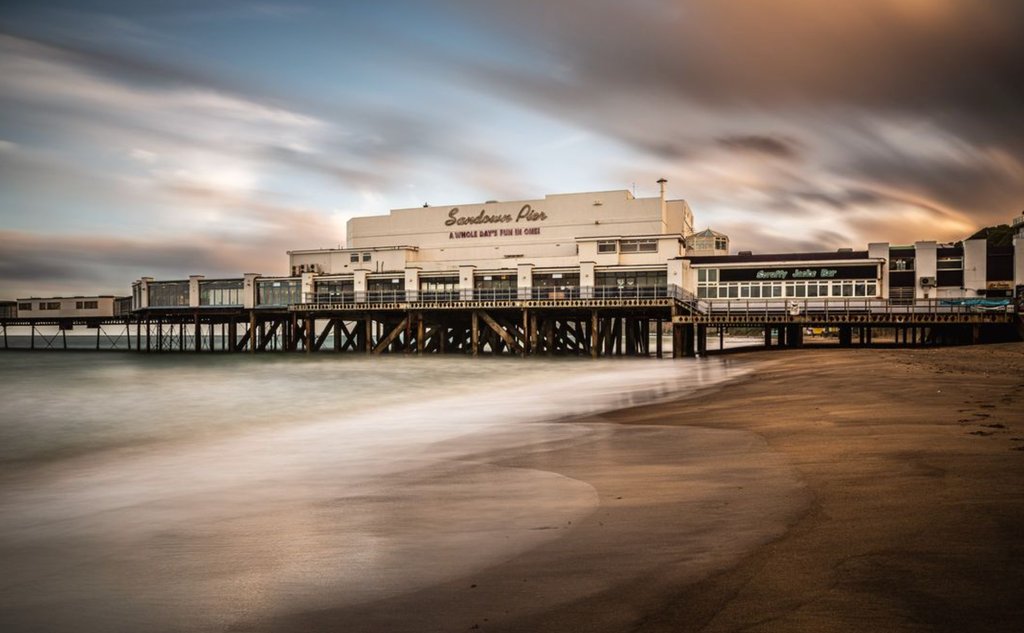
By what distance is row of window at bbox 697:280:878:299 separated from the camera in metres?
50.3

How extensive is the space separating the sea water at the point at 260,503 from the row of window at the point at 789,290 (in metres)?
32.8

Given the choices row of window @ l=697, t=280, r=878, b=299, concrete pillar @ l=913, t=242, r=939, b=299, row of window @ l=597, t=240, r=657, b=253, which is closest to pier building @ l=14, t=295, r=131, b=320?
row of window @ l=597, t=240, r=657, b=253

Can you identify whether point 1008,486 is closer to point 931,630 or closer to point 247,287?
point 931,630

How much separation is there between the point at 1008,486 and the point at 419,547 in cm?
540

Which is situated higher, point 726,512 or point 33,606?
point 726,512

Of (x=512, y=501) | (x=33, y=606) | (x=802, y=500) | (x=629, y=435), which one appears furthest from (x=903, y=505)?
(x=33, y=606)

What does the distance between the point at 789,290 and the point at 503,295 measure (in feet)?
72.4

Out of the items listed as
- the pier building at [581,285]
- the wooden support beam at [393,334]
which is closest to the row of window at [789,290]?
the pier building at [581,285]

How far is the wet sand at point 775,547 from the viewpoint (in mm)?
4074

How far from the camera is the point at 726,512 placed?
631cm

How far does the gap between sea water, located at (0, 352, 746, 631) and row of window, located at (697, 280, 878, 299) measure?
32.8 metres

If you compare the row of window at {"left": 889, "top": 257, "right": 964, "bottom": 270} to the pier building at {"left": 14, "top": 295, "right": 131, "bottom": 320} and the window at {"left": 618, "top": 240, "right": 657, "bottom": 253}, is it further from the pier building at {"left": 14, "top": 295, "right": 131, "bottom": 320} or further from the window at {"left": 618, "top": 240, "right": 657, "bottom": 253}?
the pier building at {"left": 14, "top": 295, "right": 131, "bottom": 320}

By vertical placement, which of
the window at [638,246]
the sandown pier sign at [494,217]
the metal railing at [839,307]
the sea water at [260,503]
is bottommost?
the sea water at [260,503]

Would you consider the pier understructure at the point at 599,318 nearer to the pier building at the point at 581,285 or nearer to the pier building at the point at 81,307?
the pier building at the point at 581,285
